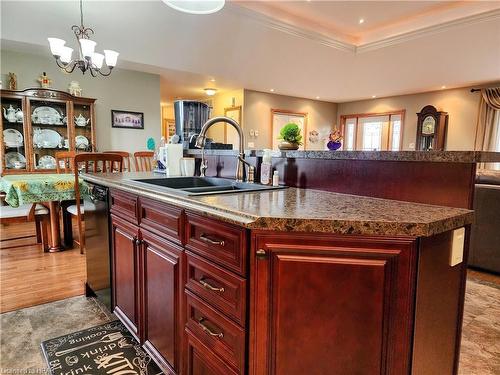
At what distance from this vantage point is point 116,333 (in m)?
1.90

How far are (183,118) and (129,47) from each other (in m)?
2.77

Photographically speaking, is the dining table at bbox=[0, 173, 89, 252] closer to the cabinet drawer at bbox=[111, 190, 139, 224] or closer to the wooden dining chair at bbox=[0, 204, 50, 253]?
the wooden dining chair at bbox=[0, 204, 50, 253]

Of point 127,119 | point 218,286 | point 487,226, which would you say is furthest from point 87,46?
point 487,226

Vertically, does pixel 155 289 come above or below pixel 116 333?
above

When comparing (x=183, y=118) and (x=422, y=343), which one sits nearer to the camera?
(x=422, y=343)

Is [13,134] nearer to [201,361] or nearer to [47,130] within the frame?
[47,130]

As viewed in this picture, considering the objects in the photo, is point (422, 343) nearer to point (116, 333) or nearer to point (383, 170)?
point (383, 170)

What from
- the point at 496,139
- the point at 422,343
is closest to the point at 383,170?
the point at 422,343

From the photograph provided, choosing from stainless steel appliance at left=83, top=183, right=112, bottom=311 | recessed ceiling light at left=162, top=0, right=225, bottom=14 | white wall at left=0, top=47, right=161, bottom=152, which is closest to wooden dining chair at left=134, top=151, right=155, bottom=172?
white wall at left=0, top=47, right=161, bottom=152

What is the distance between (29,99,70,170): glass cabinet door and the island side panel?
5273 millimetres

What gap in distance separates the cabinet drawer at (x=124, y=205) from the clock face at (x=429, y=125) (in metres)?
7.10

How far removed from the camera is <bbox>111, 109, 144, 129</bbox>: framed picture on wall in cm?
550

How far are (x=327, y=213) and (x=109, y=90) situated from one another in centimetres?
554

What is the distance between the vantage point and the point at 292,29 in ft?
16.0
